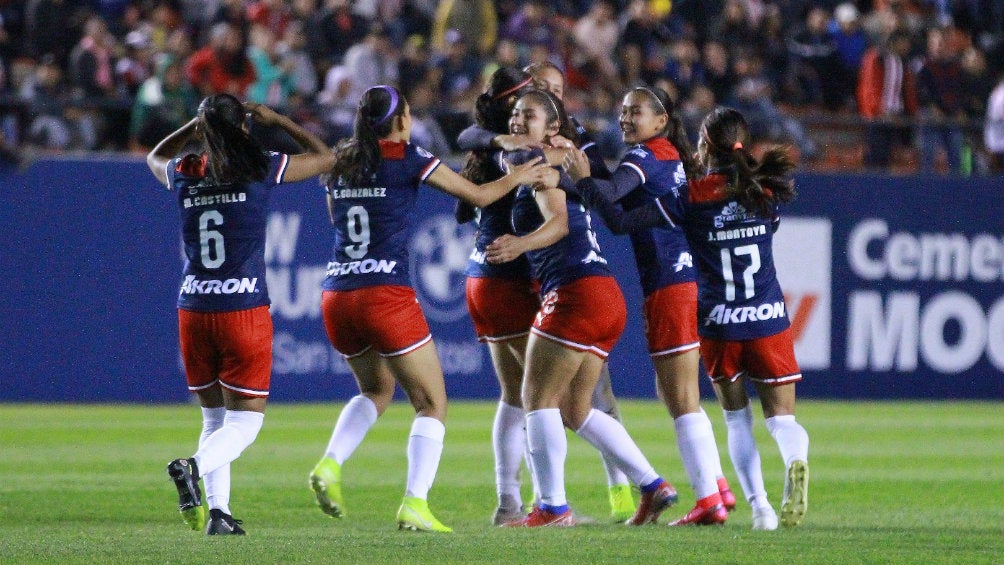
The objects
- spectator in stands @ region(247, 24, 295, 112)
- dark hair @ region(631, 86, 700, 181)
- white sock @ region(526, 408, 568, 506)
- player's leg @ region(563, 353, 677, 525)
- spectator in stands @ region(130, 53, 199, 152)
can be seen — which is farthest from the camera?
spectator in stands @ region(247, 24, 295, 112)

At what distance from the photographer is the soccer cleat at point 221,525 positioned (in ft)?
24.6

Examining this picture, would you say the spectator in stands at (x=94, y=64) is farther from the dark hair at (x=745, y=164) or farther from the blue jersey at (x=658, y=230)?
the dark hair at (x=745, y=164)

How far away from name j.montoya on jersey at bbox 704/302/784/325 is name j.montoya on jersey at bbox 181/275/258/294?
232 centimetres

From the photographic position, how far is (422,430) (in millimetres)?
7781

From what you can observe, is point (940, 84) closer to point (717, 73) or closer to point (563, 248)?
point (717, 73)

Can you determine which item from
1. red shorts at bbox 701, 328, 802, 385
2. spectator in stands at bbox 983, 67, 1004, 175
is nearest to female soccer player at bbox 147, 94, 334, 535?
red shorts at bbox 701, 328, 802, 385

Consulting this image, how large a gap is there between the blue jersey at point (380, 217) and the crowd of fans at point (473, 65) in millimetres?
8061

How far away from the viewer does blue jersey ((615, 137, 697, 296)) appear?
8.02m

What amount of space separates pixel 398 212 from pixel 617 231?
1.09 metres

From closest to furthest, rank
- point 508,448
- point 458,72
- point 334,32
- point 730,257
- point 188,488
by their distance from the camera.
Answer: point 188,488 → point 730,257 → point 508,448 → point 458,72 → point 334,32

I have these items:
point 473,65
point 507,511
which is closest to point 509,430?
point 507,511

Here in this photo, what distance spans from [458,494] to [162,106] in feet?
23.2

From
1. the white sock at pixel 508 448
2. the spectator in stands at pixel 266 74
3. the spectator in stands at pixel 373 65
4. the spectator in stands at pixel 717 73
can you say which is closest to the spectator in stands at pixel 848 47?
the spectator in stands at pixel 717 73

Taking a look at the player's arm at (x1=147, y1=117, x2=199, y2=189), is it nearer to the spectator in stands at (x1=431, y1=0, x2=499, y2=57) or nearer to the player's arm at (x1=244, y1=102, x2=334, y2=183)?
the player's arm at (x1=244, y1=102, x2=334, y2=183)
